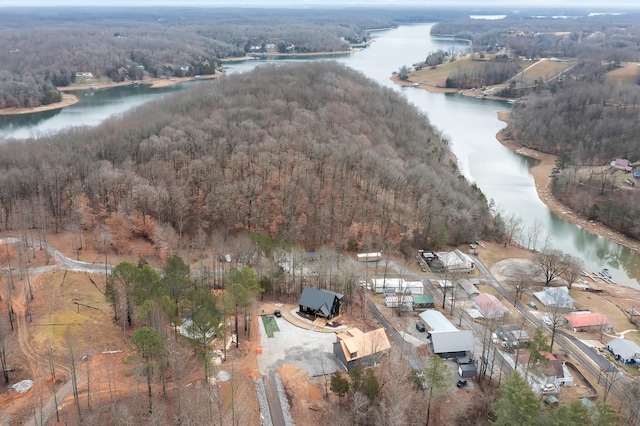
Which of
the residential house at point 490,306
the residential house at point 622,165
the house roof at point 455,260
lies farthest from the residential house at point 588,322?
the residential house at point 622,165

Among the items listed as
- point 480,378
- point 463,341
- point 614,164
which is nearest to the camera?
point 480,378

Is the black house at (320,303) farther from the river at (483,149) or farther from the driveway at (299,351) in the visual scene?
the river at (483,149)

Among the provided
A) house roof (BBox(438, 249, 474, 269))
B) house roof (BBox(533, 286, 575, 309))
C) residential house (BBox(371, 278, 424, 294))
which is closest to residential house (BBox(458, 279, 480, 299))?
house roof (BBox(438, 249, 474, 269))

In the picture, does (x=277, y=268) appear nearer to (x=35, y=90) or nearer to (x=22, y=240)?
(x=22, y=240)

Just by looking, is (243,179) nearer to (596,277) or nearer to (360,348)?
(360,348)

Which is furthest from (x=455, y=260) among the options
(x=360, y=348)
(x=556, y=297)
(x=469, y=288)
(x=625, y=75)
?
(x=625, y=75)

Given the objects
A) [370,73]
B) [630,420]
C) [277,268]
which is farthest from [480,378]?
[370,73]
